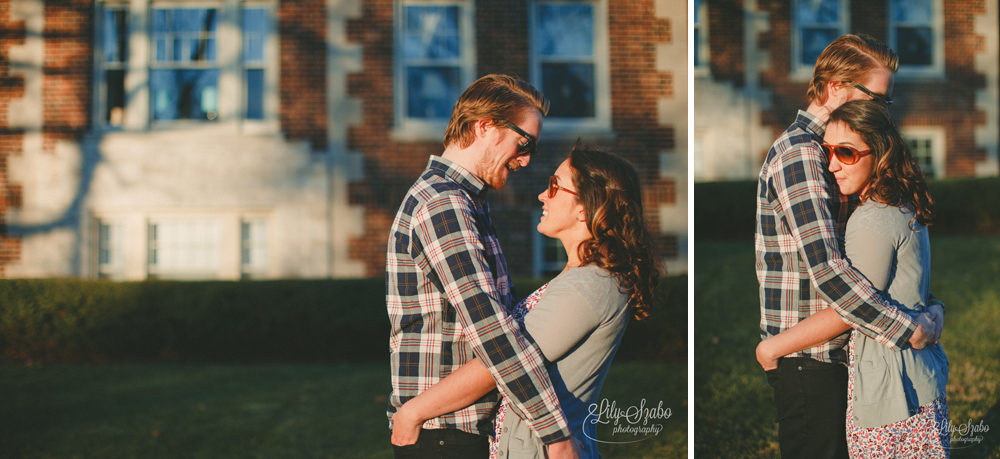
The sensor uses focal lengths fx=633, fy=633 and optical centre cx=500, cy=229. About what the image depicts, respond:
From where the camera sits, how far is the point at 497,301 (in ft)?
5.04

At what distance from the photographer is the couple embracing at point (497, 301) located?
5.04ft

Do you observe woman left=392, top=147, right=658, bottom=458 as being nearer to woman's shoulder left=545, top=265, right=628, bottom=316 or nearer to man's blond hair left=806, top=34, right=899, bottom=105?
woman's shoulder left=545, top=265, right=628, bottom=316

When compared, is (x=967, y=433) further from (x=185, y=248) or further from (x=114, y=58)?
(x=114, y=58)

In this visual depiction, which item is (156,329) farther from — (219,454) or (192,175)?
(219,454)

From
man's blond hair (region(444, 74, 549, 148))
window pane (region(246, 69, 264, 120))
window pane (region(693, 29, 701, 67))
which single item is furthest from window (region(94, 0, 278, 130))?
man's blond hair (region(444, 74, 549, 148))

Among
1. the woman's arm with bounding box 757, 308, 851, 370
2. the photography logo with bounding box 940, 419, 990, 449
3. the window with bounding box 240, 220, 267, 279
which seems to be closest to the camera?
the woman's arm with bounding box 757, 308, 851, 370

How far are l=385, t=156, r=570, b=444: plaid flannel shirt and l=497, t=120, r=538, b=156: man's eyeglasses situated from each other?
168mm

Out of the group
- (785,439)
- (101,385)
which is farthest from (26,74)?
(785,439)

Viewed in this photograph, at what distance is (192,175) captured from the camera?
5.95m

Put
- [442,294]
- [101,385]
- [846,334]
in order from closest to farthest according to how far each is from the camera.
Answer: [442,294] → [846,334] → [101,385]

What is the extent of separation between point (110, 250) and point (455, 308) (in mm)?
5615

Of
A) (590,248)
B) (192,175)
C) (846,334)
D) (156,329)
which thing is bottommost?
(156,329)

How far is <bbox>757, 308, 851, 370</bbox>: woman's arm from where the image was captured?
6.71 feet

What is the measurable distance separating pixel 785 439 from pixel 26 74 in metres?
6.88
